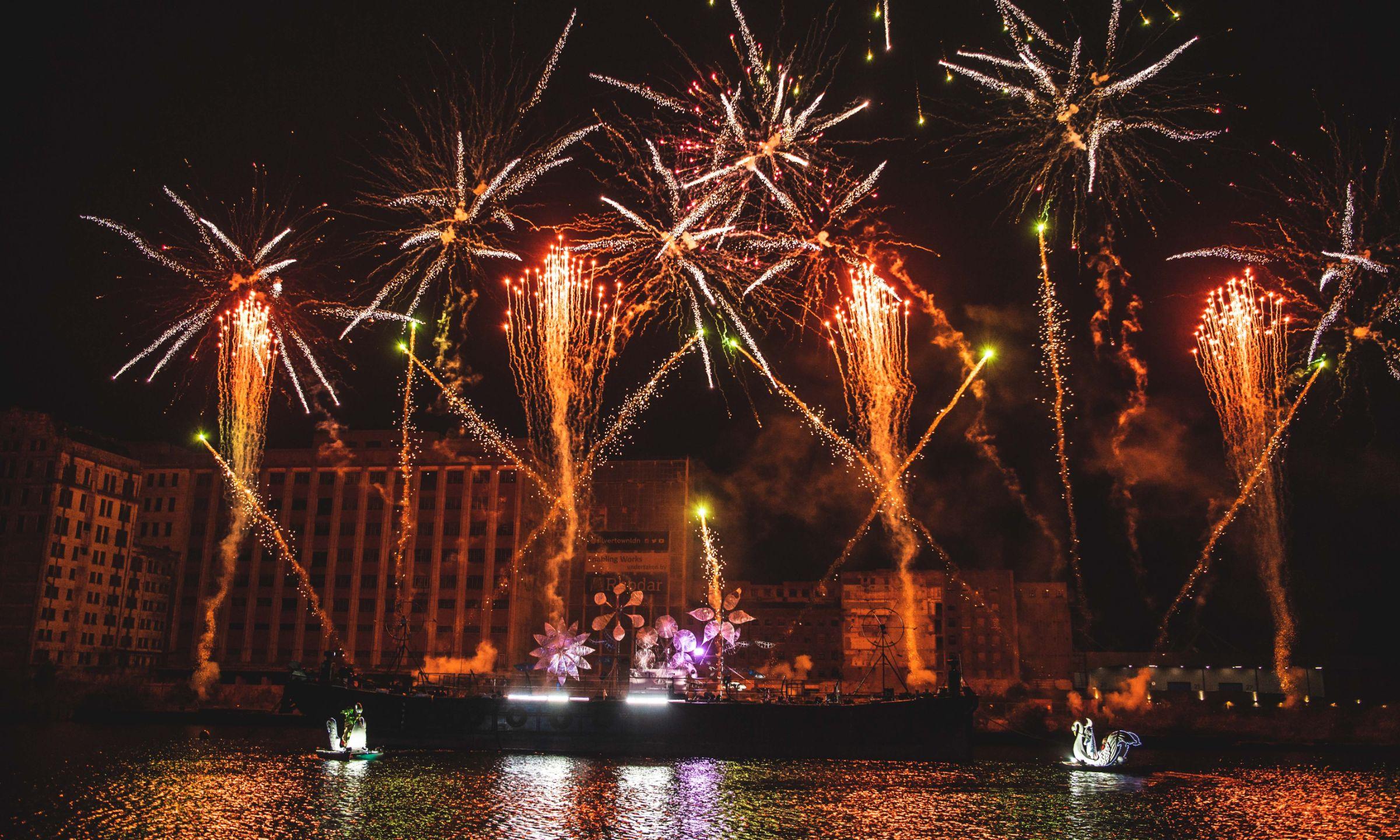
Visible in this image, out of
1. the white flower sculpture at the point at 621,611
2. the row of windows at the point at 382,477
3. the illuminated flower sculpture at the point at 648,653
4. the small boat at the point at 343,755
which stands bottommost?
the small boat at the point at 343,755

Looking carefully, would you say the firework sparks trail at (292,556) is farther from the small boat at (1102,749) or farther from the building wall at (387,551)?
the small boat at (1102,749)

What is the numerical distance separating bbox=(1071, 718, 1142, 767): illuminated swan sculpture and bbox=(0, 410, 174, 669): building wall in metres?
78.4

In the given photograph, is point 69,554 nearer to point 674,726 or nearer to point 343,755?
point 343,755

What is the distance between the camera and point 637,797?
29984mm

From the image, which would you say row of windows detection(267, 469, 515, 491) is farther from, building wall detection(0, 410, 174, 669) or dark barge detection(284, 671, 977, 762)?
dark barge detection(284, 671, 977, 762)

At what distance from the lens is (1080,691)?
300ft

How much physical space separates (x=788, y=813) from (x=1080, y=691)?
73.2m

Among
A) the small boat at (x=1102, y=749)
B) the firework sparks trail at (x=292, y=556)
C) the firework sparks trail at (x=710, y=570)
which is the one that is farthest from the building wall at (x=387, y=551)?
the small boat at (x=1102, y=749)

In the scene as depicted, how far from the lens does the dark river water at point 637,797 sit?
24.2m

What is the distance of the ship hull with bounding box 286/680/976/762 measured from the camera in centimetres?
4844

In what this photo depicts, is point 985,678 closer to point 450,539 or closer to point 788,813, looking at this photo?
point 450,539

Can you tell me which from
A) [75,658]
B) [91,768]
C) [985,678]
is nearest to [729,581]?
[985,678]

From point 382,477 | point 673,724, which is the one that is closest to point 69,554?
point 382,477

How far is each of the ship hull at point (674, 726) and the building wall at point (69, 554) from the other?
4871 cm
